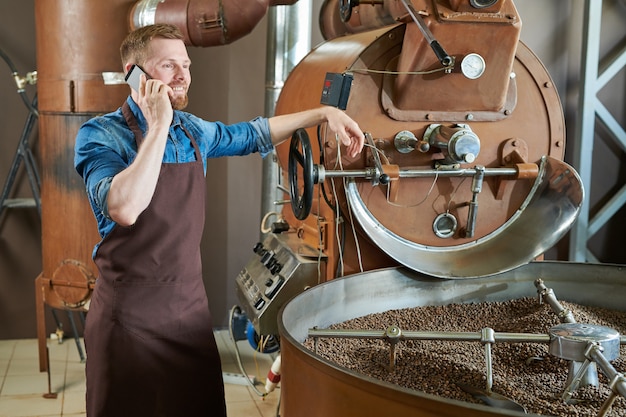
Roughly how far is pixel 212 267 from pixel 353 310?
205cm

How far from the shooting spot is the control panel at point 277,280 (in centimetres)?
222

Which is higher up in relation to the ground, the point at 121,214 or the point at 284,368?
the point at 121,214

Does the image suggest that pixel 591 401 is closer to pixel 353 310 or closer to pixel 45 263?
pixel 353 310

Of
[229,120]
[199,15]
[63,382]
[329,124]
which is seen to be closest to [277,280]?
[329,124]

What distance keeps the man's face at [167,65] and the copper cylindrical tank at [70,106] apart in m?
1.25

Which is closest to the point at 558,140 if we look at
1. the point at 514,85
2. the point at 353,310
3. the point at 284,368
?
the point at 514,85

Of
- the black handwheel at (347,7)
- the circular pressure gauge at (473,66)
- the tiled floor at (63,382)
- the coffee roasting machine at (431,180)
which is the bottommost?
the tiled floor at (63,382)

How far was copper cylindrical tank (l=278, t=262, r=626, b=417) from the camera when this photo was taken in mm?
1227

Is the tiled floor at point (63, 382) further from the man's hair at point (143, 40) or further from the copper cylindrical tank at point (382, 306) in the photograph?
the man's hair at point (143, 40)

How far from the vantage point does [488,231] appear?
2303 mm

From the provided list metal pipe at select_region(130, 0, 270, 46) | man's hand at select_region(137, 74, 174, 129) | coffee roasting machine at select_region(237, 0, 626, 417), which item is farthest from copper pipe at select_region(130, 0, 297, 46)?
man's hand at select_region(137, 74, 174, 129)

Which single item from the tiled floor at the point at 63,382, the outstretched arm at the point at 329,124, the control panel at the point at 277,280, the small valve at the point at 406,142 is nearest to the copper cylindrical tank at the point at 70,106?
the tiled floor at the point at 63,382

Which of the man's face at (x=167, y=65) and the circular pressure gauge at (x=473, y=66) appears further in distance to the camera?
the circular pressure gauge at (x=473, y=66)

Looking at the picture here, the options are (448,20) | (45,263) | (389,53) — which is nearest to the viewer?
(448,20)
